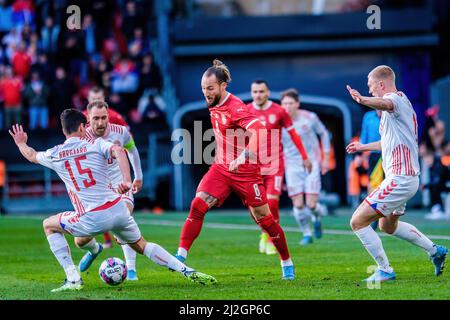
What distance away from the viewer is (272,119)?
1490 cm

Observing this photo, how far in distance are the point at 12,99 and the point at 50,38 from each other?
2981 millimetres

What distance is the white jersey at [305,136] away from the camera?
55.4 feet

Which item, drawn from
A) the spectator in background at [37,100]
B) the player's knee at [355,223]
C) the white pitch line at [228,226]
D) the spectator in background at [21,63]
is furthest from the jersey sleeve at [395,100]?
the spectator in background at [21,63]

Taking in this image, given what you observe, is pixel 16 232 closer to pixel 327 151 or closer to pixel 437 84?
pixel 327 151

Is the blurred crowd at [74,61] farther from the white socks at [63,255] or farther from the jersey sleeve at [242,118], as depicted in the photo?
the white socks at [63,255]

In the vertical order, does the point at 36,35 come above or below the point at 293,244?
above

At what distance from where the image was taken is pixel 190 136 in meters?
29.6

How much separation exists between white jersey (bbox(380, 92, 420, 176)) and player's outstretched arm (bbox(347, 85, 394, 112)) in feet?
0.61

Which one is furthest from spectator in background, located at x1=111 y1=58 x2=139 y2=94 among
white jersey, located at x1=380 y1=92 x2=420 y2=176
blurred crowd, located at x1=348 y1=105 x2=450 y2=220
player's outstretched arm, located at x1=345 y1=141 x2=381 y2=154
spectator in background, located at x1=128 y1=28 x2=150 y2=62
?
white jersey, located at x1=380 y1=92 x2=420 y2=176

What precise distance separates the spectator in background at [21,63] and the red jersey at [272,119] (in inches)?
616

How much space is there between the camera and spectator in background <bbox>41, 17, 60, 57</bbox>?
3033cm
